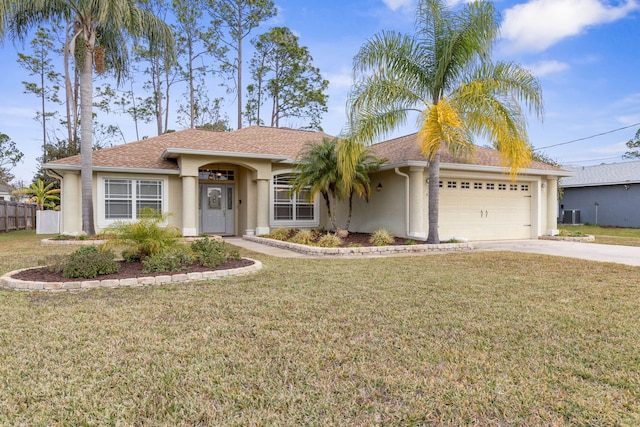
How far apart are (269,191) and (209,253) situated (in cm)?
766

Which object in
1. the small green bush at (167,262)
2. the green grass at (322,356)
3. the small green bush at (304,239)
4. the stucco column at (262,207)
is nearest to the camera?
the green grass at (322,356)

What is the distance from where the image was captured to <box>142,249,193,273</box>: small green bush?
6355 millimetres

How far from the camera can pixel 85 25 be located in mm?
12648

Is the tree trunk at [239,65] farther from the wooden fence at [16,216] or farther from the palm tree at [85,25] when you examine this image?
the wooden fence at [16,216]

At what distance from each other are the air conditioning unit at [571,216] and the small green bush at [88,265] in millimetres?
27785

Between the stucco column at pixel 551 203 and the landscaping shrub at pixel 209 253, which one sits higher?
the stucco column at pixel 551 203

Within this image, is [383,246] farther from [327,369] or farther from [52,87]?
[52,87]

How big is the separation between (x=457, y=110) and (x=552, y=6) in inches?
267

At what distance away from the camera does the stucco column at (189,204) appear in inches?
519

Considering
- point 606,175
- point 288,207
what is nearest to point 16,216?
point 288,207

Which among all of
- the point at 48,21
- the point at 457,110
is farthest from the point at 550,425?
the point at 48,21

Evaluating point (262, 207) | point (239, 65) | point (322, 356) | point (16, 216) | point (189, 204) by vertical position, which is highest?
point (239, 65)

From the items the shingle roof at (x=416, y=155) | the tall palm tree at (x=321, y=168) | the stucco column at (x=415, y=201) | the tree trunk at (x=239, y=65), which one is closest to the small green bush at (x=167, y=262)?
the tall palm tree at (x=321, y=168)

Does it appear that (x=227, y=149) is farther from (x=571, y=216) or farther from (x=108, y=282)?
(x=571, y=216)
